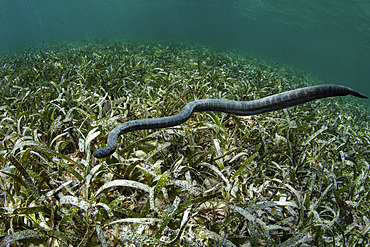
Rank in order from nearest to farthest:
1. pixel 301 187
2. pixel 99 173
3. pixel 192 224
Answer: pixel 192 224 < pixel 99 173 < pixel 301 187

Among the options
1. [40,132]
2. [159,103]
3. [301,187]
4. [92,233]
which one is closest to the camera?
[92,233]

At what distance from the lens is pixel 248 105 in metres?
2.18

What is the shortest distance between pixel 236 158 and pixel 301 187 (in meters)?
0.79

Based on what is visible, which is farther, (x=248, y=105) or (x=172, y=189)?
(x=248, y=105)

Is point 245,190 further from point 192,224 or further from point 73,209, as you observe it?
point 73,209

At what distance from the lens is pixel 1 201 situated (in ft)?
5.24

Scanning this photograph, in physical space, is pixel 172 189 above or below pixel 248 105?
below

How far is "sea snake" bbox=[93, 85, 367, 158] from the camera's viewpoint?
6.13ft

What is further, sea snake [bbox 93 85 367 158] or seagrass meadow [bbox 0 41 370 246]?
sea snake [bbox 93 85 367 158]

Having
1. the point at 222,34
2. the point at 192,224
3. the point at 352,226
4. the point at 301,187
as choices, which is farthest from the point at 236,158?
the point at 222,34

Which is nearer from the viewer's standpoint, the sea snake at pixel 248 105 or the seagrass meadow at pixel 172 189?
the seagrass meadow at pixel 172 189

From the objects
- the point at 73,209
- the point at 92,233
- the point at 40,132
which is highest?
the point at 40,132

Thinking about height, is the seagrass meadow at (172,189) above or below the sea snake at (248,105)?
below

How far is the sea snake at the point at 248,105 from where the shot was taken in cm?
187
